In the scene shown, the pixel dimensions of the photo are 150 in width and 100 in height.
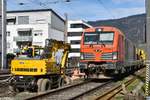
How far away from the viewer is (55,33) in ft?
346

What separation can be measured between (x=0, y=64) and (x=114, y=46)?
38748mm

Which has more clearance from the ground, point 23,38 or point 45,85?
point 23,38

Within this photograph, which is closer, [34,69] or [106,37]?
[34,69]

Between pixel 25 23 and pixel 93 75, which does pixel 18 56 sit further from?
pixel 25 23

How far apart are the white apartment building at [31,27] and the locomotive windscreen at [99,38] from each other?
233 ft

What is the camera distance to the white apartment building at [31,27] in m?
100

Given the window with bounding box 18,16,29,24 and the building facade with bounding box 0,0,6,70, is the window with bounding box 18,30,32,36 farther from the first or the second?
the building facade with bounding box 0,0,6,70

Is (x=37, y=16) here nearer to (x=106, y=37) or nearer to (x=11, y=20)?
(x=11, y=20)

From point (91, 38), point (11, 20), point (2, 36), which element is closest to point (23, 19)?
point (11, 20)

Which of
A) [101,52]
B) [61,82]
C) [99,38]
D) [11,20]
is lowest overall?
[61,82]

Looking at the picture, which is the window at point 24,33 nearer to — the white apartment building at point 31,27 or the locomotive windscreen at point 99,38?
the white apartment building at point 31,27

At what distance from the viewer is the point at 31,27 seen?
102 metres

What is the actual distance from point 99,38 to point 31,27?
75.4 metres

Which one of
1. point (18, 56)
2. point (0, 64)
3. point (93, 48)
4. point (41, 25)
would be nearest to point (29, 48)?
point (18, 56)
